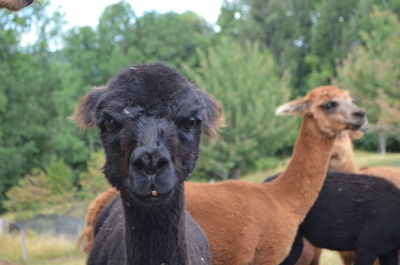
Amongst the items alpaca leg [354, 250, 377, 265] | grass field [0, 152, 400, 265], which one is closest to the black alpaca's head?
alpaca leg [354, 250, 377, 265]

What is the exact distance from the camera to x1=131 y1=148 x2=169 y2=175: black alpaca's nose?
2.32 metres

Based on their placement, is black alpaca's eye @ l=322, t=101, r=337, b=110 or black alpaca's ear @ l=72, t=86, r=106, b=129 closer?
black alpaca's ear @ l=72, t=86, r=106, b=129

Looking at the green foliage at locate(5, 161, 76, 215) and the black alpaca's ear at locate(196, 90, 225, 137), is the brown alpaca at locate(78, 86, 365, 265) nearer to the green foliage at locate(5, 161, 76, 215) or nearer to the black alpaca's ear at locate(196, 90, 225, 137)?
the black alpaca's ear at locate(196, 90, 225, 137)

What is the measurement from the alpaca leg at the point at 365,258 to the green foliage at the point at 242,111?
80.5ft

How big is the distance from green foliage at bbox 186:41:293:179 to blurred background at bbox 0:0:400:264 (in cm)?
10

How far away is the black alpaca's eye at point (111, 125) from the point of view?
2.67m

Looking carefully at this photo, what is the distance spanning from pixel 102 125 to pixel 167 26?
43385 millimetres

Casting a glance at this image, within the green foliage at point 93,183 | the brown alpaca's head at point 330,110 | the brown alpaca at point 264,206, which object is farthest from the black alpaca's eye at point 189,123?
the green foliage at point 93,183

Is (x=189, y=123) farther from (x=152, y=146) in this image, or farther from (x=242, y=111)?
(x=242, y=111)

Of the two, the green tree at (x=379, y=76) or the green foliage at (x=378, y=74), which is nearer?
the green tree at (x=379, y=76)

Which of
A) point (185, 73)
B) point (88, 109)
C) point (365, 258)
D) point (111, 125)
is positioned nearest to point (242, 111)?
point (185, 73)

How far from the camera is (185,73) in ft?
123

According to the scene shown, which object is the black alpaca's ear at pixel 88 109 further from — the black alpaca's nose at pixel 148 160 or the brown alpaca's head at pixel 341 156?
the brown alpaca's head at pixel 341 156

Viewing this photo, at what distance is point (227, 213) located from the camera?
4852 mm
